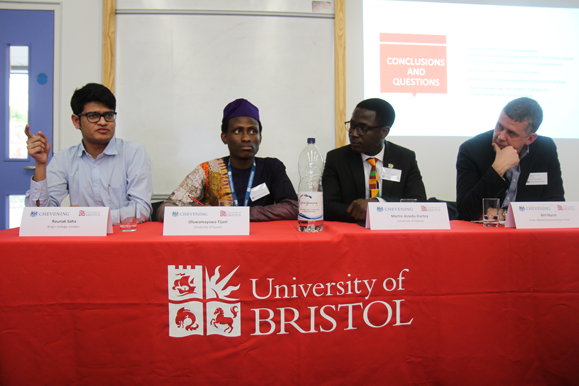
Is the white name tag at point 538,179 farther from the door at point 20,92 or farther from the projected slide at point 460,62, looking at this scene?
the door at point 20,92

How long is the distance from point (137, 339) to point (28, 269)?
0.40m

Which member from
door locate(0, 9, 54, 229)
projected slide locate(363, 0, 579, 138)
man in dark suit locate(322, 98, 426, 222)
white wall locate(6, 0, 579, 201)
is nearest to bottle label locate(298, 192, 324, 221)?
man in dark suit locate(322, 98, 426, 222)

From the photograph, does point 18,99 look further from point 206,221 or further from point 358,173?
point 358,173

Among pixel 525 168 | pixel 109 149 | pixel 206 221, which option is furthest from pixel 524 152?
pixel 109 149

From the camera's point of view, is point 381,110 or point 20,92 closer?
point 381,110

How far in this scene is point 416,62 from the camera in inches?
98.7

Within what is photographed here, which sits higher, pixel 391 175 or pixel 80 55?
pixel 80 55

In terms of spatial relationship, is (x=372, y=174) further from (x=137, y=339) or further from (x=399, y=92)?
(x=137, y=339)

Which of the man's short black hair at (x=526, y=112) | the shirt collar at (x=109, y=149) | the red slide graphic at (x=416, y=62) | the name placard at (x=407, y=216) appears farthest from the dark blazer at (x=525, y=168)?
the shirt collar at (x=109, y=149)

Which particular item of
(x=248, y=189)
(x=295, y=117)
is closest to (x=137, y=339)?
(x=248, y=189)

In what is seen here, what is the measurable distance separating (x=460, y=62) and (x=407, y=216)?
2.10 metres

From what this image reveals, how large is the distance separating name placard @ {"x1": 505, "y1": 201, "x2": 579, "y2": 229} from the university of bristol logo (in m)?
1.04

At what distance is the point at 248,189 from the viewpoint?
74.3 inches

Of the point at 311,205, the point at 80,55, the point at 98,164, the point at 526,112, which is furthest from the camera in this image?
the point at 80,55
